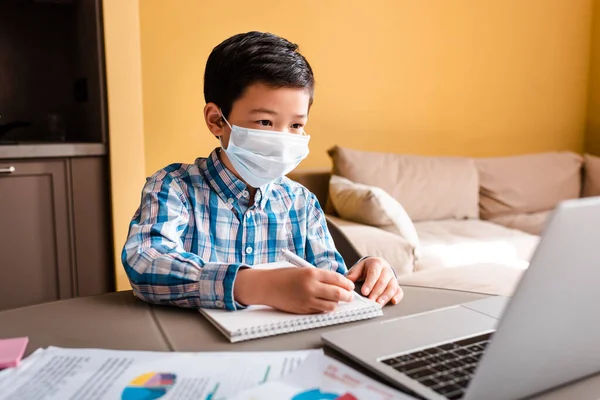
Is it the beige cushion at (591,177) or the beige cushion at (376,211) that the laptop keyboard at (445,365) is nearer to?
the beige cushion at (376,211)

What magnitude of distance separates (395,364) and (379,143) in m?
2.65

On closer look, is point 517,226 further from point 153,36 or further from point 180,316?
point 180,316

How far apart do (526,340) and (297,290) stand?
35 centimetres

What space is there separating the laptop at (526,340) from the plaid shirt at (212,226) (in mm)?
333

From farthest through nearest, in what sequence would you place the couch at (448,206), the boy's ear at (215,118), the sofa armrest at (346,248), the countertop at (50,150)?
the couch at (448,206) → the countertop at (50,150) → the sofa armrest at (346,248) → the boy's ear at (215,118)

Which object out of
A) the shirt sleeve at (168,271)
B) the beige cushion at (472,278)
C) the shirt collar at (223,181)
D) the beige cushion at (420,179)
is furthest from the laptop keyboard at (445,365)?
the beige cushion at (420,179)

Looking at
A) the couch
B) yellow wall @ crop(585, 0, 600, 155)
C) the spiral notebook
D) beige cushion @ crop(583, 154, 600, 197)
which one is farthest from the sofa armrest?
yellow wall @ crop(585, 0, 600, 155)

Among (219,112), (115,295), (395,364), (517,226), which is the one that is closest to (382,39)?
(517,226)

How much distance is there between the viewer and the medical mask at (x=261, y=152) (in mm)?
1163

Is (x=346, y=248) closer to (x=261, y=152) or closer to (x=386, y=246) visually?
(x=261, y=152)

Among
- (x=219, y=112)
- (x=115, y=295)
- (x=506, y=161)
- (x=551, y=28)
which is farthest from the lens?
(x=551, y=28)

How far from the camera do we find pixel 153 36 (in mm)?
2576

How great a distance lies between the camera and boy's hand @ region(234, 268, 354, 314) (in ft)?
2.60

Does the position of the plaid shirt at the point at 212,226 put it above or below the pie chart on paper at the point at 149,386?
above
